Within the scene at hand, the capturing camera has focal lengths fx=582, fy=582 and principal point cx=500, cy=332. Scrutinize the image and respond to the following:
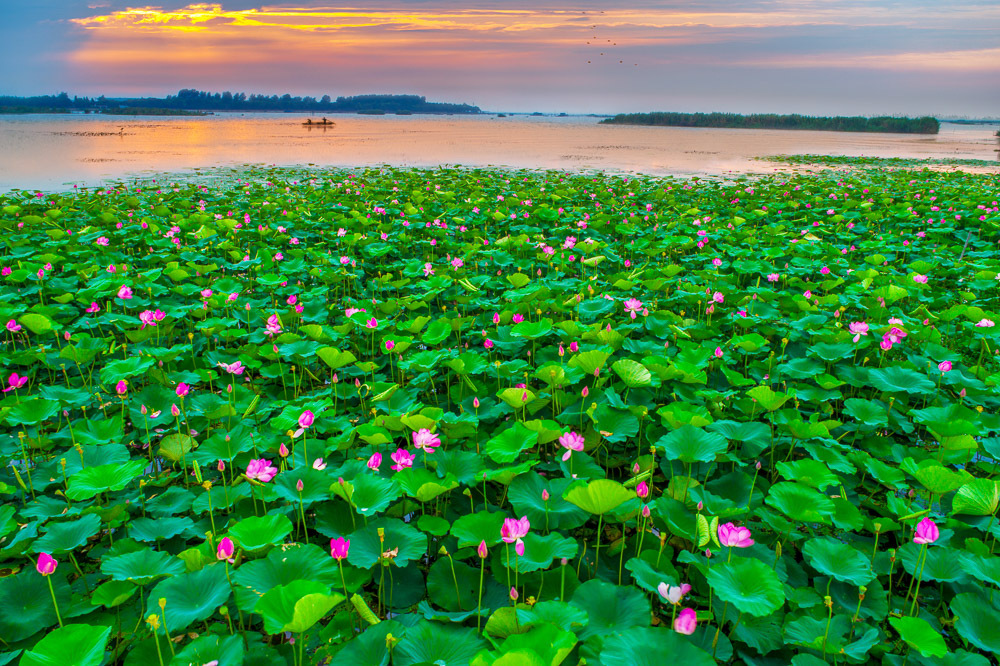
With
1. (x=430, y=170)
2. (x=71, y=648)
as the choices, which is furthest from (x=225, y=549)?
(x=430, y=170)

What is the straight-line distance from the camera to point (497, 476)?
1.68 meters

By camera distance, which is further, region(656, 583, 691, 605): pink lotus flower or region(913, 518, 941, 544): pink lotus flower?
region(913, 518, 941, 544): pink lotus flower

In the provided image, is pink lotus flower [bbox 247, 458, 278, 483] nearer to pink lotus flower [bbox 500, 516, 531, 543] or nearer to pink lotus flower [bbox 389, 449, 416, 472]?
pink lotus flower [bbox 389, 449, 416, 472]

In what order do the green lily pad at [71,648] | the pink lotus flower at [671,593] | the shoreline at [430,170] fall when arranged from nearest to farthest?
the green lily pad at [71,648]
the pink lotus flower at [671,593]
the shoreline at [430,170]

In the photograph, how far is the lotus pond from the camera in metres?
1.32

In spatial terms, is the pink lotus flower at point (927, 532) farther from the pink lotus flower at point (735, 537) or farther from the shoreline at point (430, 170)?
the shoreline at point (430, 170)

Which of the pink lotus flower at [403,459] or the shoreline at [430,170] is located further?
the shoreline at [430,170]

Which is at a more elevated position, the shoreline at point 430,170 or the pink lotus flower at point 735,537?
the shoreline at point 430,170

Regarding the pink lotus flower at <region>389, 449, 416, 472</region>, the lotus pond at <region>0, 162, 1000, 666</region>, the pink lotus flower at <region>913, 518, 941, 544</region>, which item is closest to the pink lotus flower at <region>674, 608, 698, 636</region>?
the lotus pond at <region>0, 162, 1000, 666</region>

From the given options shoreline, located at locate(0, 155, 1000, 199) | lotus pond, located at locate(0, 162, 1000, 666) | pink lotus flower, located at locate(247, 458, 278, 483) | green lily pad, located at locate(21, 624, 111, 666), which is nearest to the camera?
green lily pad, located at locate(21, 624, 111, 666)

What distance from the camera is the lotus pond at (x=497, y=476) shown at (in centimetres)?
132

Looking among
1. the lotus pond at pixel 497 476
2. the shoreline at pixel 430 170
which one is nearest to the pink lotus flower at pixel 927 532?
the lotus pond at pixel 497 476

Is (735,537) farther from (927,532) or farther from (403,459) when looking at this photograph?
(403,459)

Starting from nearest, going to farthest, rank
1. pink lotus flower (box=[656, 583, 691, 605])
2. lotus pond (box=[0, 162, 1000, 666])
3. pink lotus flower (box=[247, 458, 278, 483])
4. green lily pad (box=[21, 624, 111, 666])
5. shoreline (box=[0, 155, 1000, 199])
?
green lily pad (box=[21, 624, 111, 666]), pink lotus flower (box=[656, 583, 691, 605]), lotus pond (box=[0, 162, 1000, 666]), pink lotus flower (box=[247, 458, 278, 483]), shoreline (box=[0, 155, 1000, 199])
